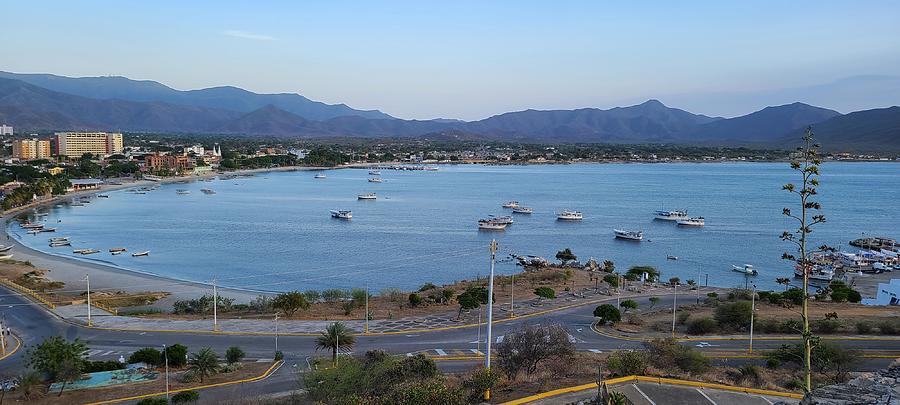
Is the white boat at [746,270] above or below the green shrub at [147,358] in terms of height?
below

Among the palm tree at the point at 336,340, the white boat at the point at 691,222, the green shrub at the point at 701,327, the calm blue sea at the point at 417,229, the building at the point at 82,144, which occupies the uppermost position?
the building at the point at 82,144

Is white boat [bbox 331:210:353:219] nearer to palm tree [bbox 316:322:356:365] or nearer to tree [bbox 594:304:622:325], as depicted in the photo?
tree [bbox 594:304:622:325]

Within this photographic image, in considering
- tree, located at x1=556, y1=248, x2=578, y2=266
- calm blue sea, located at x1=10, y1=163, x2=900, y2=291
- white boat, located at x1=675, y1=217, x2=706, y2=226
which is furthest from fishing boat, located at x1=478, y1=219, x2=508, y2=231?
white boat, located at x1=675, y1=217, x2=706, y2=226

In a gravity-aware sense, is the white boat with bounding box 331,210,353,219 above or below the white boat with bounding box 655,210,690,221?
below

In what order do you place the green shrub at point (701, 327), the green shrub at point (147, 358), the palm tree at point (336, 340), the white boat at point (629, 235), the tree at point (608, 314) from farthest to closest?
the white boat at point (629, 235), the tree at point (608, 314), the green shrub at point (701, 327), the green shrub at point (147, 358), the palm tree at point (336, 340)

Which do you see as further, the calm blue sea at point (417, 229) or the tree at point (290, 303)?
the calm blue sea at point (417, 229)

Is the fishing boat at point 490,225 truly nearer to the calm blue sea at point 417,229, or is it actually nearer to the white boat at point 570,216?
the calm blue sea at point 417,229

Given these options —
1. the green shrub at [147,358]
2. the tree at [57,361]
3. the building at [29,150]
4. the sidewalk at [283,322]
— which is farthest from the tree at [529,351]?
the building at [29,150]
